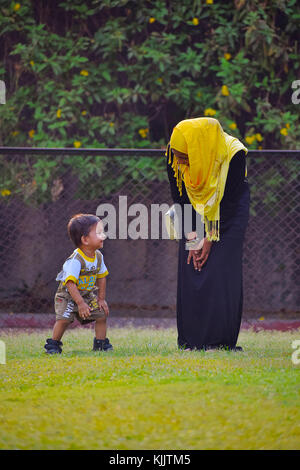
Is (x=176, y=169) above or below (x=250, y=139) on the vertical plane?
below

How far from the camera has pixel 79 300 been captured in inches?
179

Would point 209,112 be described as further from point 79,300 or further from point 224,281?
point 79,300

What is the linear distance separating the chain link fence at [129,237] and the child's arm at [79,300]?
2.23 m

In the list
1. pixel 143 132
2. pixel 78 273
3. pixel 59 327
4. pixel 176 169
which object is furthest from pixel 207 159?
pixel 143 132

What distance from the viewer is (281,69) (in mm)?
7461

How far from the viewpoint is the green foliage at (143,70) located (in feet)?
23.7

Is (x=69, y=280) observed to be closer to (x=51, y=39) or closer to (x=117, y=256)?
(x=117, y=256)

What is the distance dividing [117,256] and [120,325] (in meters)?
0.94

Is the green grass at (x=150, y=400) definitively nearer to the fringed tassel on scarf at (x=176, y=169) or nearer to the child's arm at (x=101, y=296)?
the child's arm at (x=101, y=296)

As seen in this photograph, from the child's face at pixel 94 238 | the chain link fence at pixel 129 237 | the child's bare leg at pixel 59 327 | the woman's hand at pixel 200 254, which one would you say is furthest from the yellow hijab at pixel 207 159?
the chain link fence at pixel 129 237

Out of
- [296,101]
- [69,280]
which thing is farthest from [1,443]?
[296,101]

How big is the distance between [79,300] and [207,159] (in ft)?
4.18

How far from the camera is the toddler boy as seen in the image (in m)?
4.60

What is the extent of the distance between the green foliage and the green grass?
3375 mm
